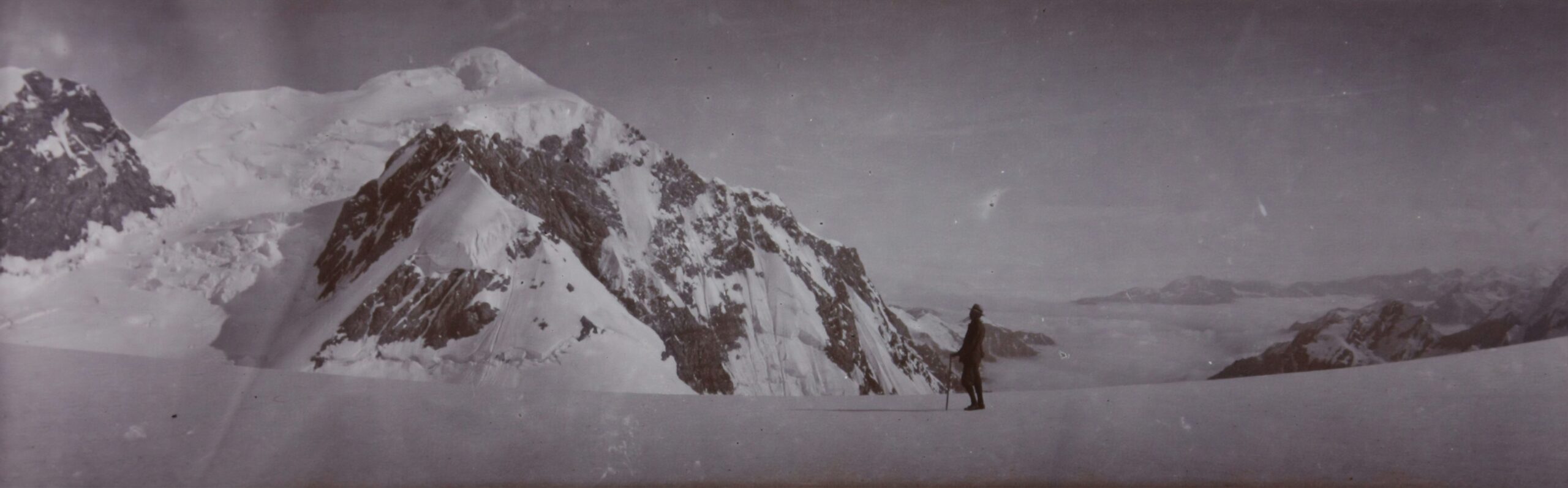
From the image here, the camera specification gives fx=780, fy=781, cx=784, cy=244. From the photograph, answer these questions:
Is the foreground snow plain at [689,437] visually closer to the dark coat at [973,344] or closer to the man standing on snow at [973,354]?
the man standing on snow at [973,354]

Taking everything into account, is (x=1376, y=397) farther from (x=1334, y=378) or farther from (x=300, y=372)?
(x=300, y=372)

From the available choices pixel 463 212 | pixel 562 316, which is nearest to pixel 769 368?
pixel 562 316

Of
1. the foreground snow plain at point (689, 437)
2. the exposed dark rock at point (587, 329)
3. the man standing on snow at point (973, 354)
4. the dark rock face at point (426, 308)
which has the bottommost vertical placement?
the exposed dark rock at point (587, 329)

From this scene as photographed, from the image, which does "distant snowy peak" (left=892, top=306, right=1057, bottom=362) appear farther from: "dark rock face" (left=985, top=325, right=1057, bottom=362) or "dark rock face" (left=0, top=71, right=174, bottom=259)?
"dark rock face" (left=0, top=71, right=174, bottom=259)

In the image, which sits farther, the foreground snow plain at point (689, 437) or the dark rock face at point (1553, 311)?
the dark rock face at point (1553, 311)

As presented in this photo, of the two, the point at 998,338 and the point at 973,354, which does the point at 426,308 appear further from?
the point at 973,354

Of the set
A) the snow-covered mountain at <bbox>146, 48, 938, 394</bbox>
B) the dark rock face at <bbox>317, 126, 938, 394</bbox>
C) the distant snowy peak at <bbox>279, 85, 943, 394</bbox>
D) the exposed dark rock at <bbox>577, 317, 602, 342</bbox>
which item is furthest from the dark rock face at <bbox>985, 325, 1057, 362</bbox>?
the dark rock face at <bbox>317, 126, 938, 394</bbox>

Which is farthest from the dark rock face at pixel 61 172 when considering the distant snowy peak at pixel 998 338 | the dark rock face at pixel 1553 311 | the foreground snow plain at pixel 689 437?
the dark rock face at pixel 1553 311
